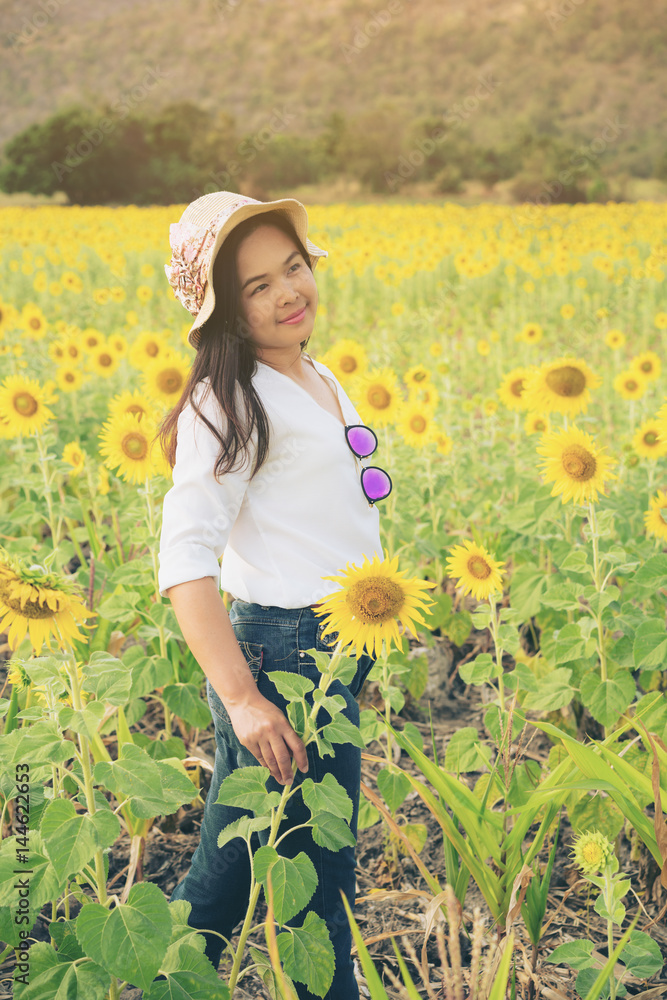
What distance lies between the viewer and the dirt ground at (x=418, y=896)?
185cm

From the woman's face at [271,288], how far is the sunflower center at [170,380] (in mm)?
1392

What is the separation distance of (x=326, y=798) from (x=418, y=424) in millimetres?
2232

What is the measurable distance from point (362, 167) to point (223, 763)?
32983mm

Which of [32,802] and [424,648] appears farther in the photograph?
[424,648]

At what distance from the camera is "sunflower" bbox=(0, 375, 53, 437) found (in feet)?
9.52

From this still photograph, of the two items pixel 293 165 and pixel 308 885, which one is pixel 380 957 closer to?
pixel 308 885

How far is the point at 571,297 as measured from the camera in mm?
9320

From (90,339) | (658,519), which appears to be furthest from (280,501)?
(90,339)

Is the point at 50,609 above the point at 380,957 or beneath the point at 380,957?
above

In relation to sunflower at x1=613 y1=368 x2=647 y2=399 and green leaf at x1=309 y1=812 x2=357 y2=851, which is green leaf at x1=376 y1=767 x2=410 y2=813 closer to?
green leaf at x1=309 y1=812 x2=357 y2=851

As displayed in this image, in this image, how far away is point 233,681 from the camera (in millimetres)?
Result: 1362

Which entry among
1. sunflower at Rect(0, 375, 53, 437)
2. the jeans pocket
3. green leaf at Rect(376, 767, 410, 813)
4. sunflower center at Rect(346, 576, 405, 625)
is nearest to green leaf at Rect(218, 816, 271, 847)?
the jeans pocket

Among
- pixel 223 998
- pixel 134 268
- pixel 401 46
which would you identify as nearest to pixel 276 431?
pixel 223 998

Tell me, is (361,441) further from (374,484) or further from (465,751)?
(465,751)
